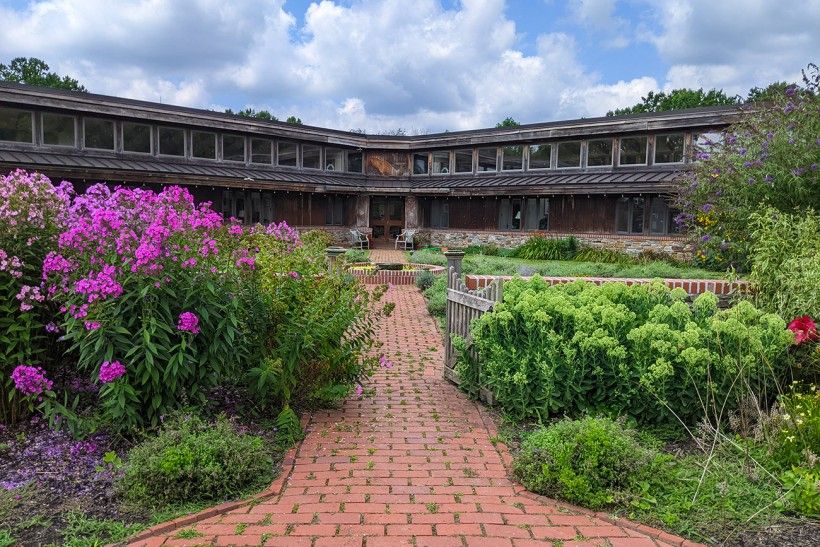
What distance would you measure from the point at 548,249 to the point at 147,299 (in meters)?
21.3

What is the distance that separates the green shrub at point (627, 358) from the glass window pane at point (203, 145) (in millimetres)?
23322

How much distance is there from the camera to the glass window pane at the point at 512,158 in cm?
2977

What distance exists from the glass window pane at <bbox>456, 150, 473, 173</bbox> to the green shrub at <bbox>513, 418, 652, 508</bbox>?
27916mm

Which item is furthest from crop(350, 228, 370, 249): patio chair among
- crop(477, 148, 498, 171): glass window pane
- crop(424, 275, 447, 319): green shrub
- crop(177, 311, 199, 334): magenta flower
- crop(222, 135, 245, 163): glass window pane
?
crop(177, 311, 199, 334): magenta flower

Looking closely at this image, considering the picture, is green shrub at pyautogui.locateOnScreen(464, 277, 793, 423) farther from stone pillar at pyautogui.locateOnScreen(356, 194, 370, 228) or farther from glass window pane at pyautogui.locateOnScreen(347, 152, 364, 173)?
glass window pane at pyautogui.locateOnScreen(347, 152, 364, 173)

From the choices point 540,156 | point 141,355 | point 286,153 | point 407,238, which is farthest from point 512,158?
point 141,355

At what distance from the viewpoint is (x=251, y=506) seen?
13.2 ft

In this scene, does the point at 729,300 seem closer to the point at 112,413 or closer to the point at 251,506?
the point at 251,506

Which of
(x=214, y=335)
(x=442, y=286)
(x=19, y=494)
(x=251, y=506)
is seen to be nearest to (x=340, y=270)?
(x=214, y=335)

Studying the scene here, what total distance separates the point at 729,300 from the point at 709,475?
3932mm

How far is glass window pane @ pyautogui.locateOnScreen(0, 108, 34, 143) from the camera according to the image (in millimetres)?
21264

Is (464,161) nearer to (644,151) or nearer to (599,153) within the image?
(599,153)

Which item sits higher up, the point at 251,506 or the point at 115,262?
the point at 115,262

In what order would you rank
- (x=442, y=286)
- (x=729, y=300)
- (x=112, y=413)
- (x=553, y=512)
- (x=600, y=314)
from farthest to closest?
1. (x=442, y=286)
2. (x=729, y=300)
3. (x=600, y=314)
4. (x=112, y=413)
5. (x=553, y=512)
